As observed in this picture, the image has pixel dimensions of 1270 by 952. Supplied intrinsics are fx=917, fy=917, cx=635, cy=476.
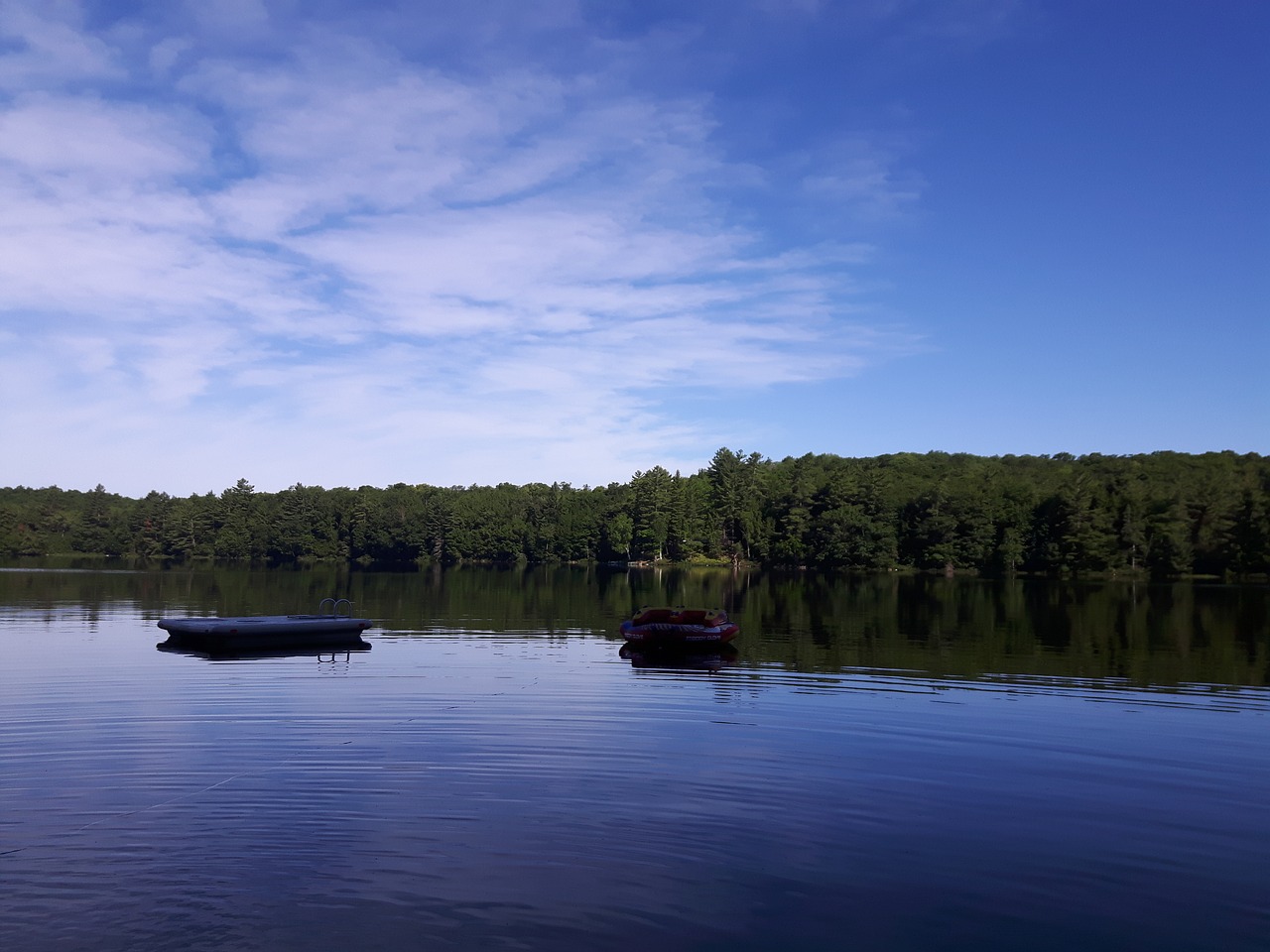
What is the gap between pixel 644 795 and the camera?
15562 millimetres

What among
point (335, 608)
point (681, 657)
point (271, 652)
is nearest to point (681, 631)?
point (681, 657)

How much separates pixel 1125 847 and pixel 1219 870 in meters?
1.19

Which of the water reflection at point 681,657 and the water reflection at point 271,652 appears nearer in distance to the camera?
the water reflection at point 681,657

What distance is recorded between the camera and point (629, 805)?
587 inches

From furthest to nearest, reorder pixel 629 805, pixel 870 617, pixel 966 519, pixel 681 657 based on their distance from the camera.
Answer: pixel 966 519 → pixel 870 617 → pixel 681 657 → pixel 629 805

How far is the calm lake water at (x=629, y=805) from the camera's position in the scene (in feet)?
34.3

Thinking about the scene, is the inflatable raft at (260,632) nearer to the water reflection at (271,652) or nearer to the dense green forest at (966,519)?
the water reflection at (271,652)

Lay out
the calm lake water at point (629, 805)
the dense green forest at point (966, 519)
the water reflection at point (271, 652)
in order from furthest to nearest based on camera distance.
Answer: the dense green forest at point (966, 519), the water reflection at point (271, 652), the calm lake water at point (629, 805)

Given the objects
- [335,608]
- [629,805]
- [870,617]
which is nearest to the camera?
[629,805]

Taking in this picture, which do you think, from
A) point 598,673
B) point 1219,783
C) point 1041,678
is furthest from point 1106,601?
point 1219,783

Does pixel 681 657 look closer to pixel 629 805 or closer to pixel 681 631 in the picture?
pixel 681 631

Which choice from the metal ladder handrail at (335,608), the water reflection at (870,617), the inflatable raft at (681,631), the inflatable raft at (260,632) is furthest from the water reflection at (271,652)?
the inflatable raft at (681,631)

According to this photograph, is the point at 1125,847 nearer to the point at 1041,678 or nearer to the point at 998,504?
the point at 1041,678

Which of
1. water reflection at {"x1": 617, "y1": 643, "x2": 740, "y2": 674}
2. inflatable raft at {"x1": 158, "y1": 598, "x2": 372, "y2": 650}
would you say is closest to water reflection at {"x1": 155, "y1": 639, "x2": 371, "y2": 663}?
inflatable raft at {"x1": 158, "y1": 598, "x2": 372, "y2": 650}
